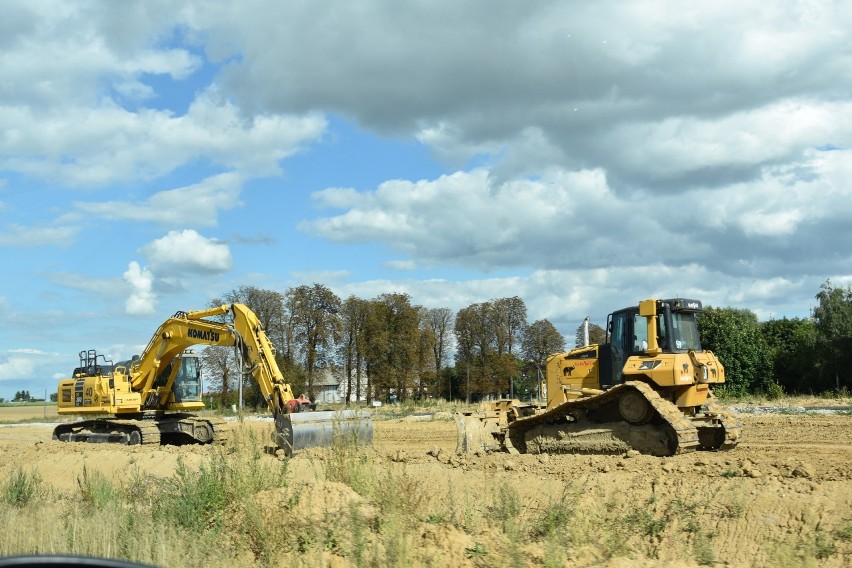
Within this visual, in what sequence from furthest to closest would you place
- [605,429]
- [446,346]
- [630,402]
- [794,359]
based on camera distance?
1. [446,346]
2. [794,359]
3. [605,429]
4. [630,402]

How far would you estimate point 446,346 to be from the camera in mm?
66062

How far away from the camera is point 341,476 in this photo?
10375mm

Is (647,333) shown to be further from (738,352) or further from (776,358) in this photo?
(776,358)

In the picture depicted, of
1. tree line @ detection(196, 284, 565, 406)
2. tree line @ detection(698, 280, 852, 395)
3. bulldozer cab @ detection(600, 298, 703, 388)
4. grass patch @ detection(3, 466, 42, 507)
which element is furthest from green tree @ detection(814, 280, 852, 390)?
grass patch @ detection(3, 466, 42, 507)

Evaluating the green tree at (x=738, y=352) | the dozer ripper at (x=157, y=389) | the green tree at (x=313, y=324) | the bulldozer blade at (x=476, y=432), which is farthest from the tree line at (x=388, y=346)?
the bulldozer blade at (x=476, y=432)

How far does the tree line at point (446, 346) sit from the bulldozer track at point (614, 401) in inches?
1230

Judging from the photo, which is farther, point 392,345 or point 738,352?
point 392,345

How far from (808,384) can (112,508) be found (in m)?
51.9

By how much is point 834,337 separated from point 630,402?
43.9 metres

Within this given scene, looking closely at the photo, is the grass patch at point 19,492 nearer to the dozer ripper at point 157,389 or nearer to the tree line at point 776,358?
the dozer ripper at point 157,389

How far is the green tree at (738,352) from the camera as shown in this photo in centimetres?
5162

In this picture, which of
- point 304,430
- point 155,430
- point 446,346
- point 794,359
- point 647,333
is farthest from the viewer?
point 446,346

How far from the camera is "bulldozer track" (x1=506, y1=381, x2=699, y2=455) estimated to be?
14.3 meters

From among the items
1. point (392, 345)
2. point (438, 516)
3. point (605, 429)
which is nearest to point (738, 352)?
point (392, 345)
